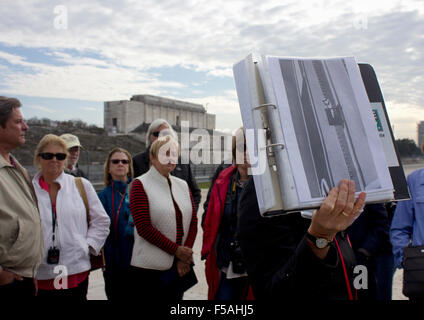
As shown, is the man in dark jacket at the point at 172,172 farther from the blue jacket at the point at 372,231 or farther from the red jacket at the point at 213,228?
the blue jacket at the point at 372,231

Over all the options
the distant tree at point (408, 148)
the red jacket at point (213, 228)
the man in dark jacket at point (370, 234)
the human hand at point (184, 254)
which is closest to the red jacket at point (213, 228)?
the red jacket at point (213, 228)

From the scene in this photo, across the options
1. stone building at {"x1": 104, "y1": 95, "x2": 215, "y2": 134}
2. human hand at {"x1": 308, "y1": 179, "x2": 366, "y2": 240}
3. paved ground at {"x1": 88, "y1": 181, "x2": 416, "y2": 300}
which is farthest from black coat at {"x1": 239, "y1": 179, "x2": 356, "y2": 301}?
stone building at {"x1": 104, "y1": 95, "x2": 215, "y2": 134}

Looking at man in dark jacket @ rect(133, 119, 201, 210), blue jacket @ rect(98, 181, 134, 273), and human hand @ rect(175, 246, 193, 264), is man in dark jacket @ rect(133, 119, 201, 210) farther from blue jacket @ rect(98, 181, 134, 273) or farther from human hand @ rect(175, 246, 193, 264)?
human hand @ rect(175, 246, 193, 264)

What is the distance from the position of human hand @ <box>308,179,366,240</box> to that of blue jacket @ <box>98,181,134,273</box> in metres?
3.01

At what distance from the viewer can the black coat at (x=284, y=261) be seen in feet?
4.75

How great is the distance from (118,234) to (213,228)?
111 cm

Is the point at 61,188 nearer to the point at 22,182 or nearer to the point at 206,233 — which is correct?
the point at 22,182

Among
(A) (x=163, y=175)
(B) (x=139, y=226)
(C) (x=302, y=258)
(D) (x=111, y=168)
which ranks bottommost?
(C) (x=302, y=258)

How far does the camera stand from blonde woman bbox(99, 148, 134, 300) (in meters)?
3.96

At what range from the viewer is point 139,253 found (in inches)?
147

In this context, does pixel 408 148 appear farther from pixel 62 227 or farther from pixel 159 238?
pixel 62 227

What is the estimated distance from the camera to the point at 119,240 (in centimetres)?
412
